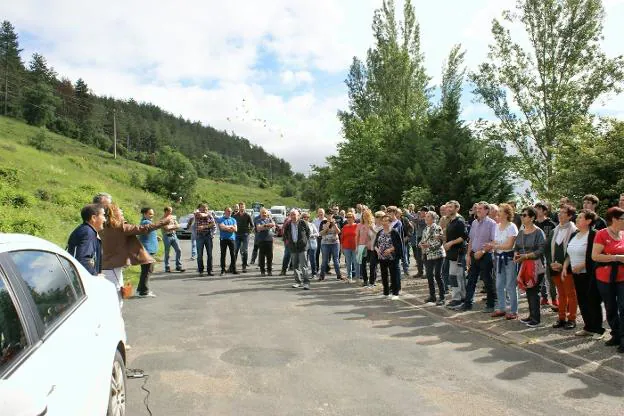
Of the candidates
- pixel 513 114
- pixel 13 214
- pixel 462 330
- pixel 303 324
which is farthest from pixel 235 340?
pixel 513 114

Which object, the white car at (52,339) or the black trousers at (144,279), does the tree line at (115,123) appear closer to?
the black trousers at (144,279)

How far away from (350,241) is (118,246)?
23.2 ft

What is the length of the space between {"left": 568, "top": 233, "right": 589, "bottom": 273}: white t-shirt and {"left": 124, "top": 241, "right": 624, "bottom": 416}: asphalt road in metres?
1.63

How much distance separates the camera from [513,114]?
2877 cm

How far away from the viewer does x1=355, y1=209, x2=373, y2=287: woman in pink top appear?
1261 centimetres

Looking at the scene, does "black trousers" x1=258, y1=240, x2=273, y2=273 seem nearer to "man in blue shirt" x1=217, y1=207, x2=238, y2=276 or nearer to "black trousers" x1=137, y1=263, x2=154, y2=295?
"man in blue shirt" x1=217, y1=207, x2=238, y2=276

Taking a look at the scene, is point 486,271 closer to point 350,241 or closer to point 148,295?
point 350,241

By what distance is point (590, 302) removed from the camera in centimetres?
738

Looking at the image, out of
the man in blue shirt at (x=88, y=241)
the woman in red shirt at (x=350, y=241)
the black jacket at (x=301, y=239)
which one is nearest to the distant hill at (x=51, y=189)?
the black jacket at (x=301, y=239)

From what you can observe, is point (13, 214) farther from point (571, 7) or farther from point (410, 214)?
point (571, 7)

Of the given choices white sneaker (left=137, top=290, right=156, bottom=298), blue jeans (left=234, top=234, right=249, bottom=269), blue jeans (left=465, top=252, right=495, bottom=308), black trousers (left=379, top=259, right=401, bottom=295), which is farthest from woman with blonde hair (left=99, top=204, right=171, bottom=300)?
blue jeans (left=234, top=234, right=249, bottom=269)

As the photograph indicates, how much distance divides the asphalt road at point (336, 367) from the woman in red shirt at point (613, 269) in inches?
49.4

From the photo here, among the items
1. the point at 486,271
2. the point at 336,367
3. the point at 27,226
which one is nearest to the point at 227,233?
the point at 486,271

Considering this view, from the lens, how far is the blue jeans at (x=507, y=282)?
843 centimetres
